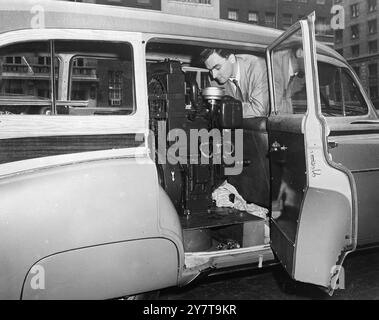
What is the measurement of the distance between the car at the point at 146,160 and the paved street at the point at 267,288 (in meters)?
0.50

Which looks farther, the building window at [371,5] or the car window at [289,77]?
the building window at [371,5]

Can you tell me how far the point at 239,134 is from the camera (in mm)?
3738

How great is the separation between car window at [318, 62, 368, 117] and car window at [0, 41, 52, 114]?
2320 millimetres

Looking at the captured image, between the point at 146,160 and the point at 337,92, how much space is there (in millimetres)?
1999

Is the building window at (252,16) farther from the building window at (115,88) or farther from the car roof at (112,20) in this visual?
the building window at (115,88)

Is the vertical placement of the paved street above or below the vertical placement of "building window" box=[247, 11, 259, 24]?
below

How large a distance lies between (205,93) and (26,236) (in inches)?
73.2

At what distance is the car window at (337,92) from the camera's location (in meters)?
3.61

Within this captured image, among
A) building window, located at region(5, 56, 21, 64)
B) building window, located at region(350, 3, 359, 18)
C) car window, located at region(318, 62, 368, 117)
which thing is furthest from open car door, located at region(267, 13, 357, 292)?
building window, located at region(350, 3, 359, 18)

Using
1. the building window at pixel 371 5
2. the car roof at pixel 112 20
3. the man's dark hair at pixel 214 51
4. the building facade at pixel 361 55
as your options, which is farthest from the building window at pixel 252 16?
the car roof at pixel 112 20

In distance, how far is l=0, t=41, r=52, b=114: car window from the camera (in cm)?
253

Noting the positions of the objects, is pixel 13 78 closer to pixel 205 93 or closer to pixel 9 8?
pixel 9 8

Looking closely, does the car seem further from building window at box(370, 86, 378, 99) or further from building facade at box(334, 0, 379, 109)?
building facade at box(334, 0, 379, 109)
